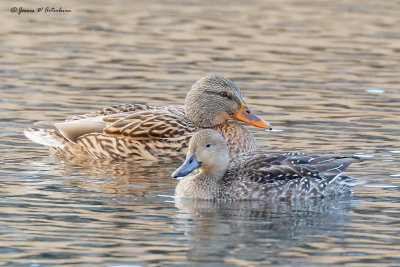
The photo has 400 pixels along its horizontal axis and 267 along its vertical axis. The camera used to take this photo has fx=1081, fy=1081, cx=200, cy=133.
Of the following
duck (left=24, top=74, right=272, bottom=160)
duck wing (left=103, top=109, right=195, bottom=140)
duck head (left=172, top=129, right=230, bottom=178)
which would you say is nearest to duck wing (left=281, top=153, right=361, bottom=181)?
duck head (left=172, top=129, right=230, bottom=178)

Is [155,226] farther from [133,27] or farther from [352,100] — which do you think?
[133,27]

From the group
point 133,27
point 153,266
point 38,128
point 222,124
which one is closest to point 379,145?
point 222,124

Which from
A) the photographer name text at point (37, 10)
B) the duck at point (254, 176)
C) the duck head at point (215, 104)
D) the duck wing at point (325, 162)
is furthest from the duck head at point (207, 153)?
the photographer name text at point (37, 10)

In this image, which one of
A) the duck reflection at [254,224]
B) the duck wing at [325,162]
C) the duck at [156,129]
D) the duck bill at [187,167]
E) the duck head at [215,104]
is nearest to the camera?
the duck reflection at [254,224]

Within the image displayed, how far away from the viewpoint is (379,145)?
46.0ft

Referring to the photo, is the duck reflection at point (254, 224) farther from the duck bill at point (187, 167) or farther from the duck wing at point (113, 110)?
the duck wing at point (113, 110)

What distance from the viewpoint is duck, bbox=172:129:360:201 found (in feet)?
37.6

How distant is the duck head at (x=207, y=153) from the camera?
37.6 feet

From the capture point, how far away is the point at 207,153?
37.8 feet

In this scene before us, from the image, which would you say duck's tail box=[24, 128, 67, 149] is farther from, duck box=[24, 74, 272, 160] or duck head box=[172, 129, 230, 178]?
duck head box=[172, 129, 230, 178]

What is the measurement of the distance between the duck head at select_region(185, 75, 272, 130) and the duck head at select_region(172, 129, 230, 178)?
2.37 metres

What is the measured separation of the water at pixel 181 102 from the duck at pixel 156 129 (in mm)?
277

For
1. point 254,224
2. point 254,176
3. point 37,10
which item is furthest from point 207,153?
point 37,10

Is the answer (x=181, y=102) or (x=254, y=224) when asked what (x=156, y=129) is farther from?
(x=254, y=224)
